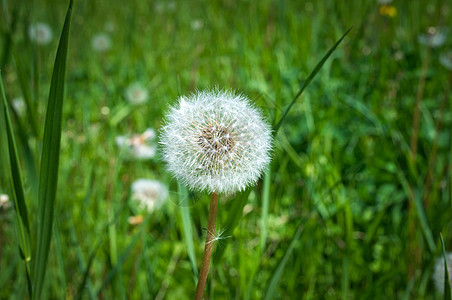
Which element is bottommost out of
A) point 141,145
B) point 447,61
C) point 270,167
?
point 270,167

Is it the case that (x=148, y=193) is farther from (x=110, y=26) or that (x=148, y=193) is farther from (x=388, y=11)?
(x=110, y=26)

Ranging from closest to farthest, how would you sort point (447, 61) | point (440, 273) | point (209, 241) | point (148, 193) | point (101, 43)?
point (209, 241), point (440, 273), point (148, 193), point (447, 61), point (101, 43)

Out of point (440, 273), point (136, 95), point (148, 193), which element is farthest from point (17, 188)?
point (136, 95)

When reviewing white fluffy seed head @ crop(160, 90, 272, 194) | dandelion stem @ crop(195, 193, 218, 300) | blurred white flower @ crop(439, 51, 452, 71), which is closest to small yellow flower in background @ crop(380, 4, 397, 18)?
blurred white flower @ crop(439, 51, 452, 71)

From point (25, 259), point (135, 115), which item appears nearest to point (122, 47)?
point (135, 115)

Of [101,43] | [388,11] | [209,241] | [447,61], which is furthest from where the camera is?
[101,43]

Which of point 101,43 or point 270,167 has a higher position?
point 101,43

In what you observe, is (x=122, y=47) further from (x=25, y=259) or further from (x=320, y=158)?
(x=25, y=259)
